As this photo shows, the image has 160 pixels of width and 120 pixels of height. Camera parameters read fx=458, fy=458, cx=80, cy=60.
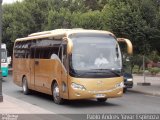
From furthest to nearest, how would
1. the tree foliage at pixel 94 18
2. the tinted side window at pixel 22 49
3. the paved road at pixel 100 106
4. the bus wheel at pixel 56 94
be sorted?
the tree foliage at pixel 94 18, the tinted side window at pixel 22 49, the bus wheel at pixel 56 94, the paved road at pixel 100 106

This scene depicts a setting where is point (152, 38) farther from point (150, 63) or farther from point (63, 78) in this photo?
point (150, 63)

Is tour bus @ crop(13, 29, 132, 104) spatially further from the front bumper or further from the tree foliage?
the tree foliage

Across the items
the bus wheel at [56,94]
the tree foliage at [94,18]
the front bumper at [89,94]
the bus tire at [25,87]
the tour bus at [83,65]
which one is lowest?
the bus tire at [25,87]

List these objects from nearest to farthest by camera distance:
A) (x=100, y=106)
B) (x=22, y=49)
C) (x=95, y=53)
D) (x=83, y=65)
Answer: (x=83, y=65)
(x=95, y=53)
(x=100, y=106)
(x=22, y=49)

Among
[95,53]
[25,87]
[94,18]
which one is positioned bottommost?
[25,87]

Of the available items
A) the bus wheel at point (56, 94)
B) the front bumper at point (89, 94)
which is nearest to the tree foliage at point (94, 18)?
the bus wheel at point (56, 94)

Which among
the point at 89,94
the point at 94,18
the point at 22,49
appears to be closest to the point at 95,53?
the point at 89,94

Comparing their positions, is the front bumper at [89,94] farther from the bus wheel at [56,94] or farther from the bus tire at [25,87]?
the bus tire at [25,87]

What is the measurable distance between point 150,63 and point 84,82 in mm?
33981

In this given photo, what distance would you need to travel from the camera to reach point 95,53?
17312mm

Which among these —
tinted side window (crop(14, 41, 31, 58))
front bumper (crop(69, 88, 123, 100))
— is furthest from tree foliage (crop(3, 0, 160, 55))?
front bumper (crop(69, 88, 123, 100))

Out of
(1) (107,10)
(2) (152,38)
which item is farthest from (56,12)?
(2) (152,38)

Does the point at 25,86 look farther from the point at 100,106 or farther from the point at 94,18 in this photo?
the point at 94,18

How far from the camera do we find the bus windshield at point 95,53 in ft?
55.7
